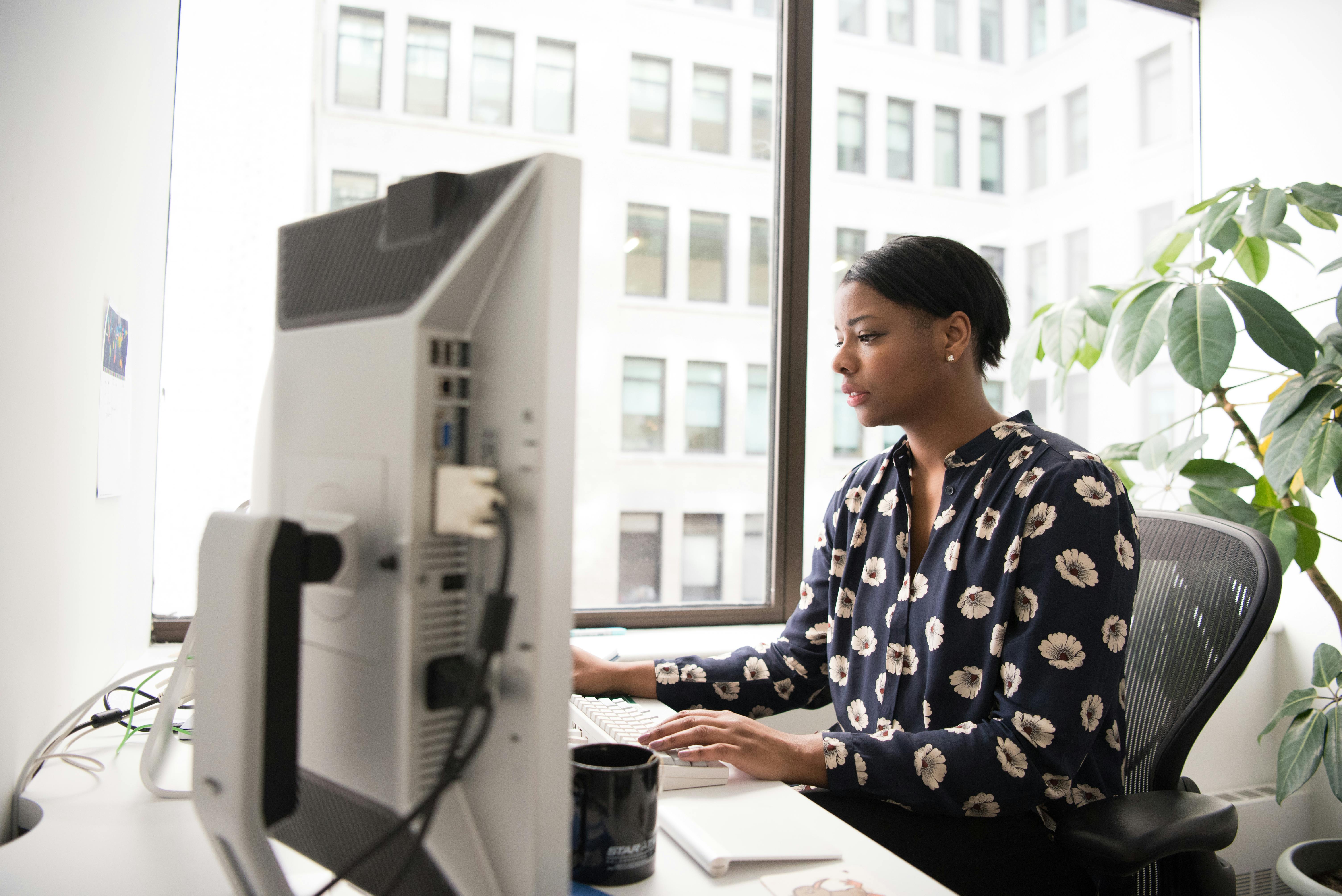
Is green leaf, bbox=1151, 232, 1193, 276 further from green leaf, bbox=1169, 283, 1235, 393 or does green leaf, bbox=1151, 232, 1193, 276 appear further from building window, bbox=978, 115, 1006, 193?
building window, bbox=978, 115, 1006, 193

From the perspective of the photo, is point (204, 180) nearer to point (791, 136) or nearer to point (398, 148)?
point (398, 148)

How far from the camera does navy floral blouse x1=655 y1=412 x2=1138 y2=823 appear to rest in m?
1.00

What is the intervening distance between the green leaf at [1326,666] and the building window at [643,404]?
1.48 metres

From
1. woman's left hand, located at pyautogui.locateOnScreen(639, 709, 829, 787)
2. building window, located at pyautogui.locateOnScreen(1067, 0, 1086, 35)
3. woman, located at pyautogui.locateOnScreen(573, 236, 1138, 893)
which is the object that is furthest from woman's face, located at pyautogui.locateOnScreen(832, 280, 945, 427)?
building window, located at pyautogui.locateOnScreen(1067, 0, 1086, 35)

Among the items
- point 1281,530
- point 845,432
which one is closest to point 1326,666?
point 1281,530

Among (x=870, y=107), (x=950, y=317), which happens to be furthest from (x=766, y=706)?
(x=870, y=107)

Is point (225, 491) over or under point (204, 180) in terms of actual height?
under

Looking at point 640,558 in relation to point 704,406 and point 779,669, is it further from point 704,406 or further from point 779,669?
point 779,669

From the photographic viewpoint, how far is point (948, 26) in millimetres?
2426

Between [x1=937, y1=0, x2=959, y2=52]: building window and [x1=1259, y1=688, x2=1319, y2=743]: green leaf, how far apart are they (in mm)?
1780

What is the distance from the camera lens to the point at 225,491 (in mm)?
1797

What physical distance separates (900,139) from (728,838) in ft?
6.63

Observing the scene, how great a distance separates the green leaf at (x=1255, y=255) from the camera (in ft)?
6.50

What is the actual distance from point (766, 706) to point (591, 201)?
1277 mm
